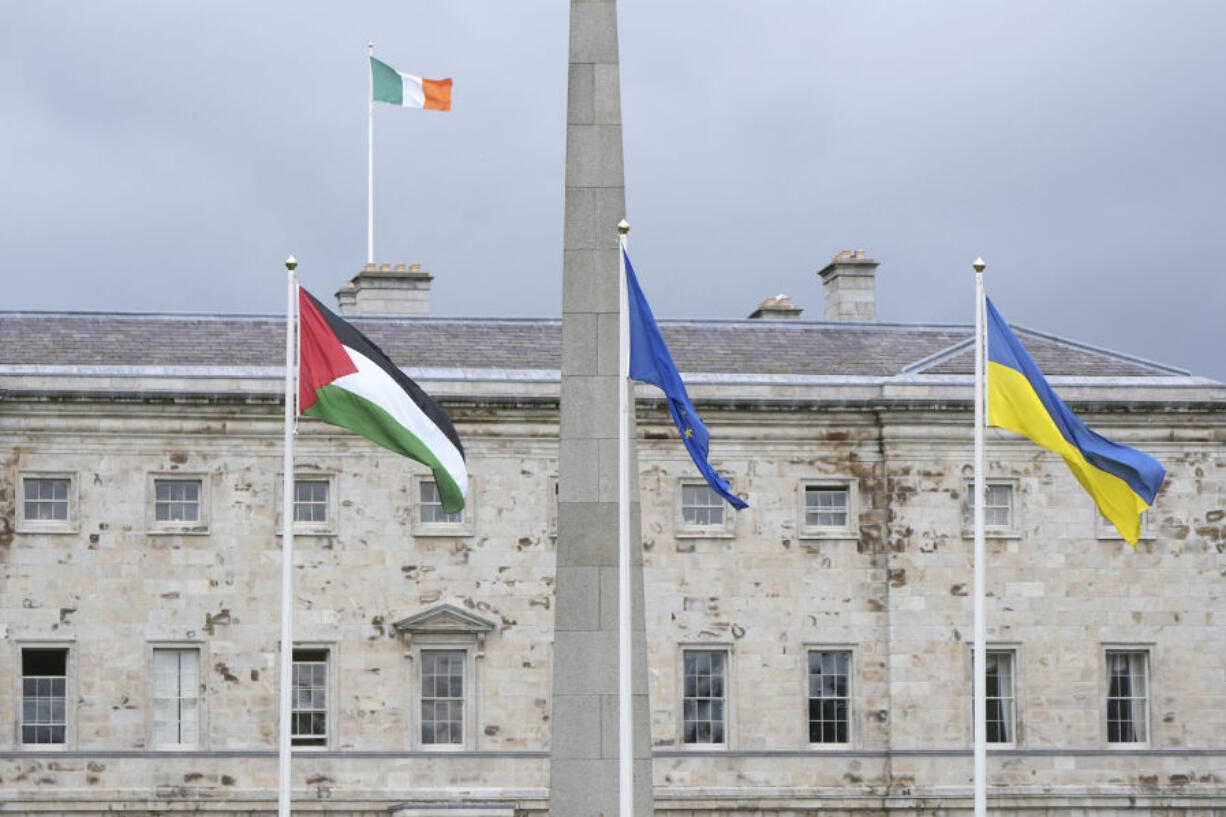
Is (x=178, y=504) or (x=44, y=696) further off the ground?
(x=178, y=504)

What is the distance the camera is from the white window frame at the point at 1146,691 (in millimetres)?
48094

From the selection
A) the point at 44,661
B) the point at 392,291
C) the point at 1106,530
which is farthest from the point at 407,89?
the point at 1106,530

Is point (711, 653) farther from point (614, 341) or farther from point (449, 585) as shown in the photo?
point (614, 341)

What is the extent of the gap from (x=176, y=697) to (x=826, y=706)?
472 inches

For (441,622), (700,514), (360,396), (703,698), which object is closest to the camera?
(360,396)

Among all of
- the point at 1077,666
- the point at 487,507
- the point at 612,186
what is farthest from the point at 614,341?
the point at 1077,666

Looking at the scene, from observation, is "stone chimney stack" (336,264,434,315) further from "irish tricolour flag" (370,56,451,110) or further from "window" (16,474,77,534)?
"window" (16,474,77,534)

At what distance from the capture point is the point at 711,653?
47.7 metres

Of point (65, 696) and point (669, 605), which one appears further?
point (669, 605)

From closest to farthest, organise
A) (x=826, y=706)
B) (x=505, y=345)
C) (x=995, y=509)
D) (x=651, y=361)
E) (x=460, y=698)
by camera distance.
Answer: (x=651, y=361), (x=460, y=698), (x=826, y=706), (x=995, y=509), (x=505, y=345)

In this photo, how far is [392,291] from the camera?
51312 mm

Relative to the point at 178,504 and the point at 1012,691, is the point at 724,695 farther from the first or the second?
the point at 178,504

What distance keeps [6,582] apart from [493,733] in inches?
363

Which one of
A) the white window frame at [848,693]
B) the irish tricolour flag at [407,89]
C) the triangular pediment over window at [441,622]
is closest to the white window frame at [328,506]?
the triangular pediment over window at [441,622]
